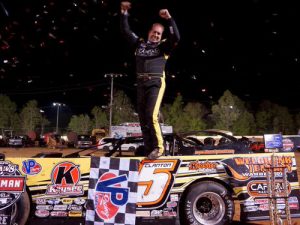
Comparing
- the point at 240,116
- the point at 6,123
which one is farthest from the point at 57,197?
the point at 6,123

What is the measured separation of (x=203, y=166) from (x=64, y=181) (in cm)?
187

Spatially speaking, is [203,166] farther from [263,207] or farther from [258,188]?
[263,207]

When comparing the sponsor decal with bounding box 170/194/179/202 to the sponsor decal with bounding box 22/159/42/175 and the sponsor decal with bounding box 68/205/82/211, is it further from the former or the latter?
the sponsor decal with bounding box 22/159/42/175

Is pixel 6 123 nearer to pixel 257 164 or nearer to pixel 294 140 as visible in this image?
pixel 294 140

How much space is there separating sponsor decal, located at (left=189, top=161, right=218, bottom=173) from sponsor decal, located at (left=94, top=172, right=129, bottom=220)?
44.3 inches

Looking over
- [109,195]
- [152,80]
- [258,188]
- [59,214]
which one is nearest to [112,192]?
[109,195]

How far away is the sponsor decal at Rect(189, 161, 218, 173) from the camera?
5148 mm

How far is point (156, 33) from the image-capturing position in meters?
5.18

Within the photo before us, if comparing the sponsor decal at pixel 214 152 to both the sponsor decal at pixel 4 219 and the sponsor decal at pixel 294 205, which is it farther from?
the sponsor decal at pixel 4 219

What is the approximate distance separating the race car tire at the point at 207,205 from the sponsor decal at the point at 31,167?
1.97 m

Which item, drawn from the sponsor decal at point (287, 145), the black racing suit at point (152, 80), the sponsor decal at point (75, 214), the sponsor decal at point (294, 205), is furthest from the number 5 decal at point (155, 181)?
the sponsor decal at point (287, 145)

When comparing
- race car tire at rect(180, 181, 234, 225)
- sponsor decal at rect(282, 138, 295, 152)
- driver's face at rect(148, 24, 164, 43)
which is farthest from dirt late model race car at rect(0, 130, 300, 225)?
sponsor decal at rect(282, 138, 295, 152)

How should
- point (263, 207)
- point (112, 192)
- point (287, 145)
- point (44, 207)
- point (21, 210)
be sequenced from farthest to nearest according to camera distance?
1. point (287, 145)
2. point (263, 207)
3. point (44, 207)
4. point (21, 210)
5. point (112, 192)

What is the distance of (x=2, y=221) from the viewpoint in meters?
4.48
